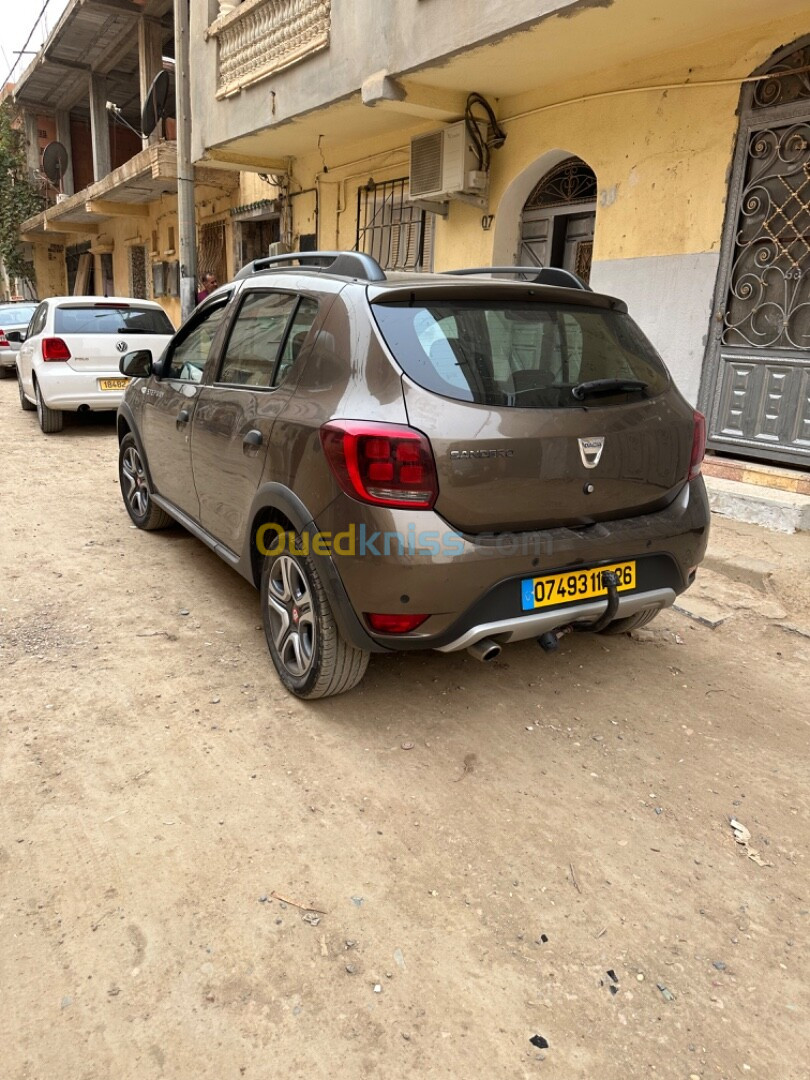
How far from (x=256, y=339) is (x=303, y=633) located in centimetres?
144

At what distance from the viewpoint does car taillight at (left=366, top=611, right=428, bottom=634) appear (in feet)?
8.60

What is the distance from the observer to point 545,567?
2.73m

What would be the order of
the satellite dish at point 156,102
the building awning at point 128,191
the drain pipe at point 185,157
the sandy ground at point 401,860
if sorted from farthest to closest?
the satellite dish at point 156,102
the building awning at point 128,191
the drain pipe at point 185,157
the sandy ground at point 401,860

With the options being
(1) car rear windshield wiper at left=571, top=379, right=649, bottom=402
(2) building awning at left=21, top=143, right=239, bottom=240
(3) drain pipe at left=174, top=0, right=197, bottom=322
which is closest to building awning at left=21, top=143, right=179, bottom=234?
(2) building awning at left=21, top=143, right=239, bottom=240

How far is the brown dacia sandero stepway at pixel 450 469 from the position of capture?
255cm

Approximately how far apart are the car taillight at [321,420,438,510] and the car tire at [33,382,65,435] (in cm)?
771

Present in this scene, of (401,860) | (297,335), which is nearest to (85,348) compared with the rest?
(297,335)

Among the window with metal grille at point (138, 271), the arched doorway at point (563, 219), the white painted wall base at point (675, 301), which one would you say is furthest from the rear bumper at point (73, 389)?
the window with metal grille at point (138, 271)

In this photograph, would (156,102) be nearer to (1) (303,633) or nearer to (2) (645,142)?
(2) (645,142)

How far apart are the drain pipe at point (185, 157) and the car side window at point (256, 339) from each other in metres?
8.50

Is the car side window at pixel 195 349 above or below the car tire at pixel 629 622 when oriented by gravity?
Answer: above

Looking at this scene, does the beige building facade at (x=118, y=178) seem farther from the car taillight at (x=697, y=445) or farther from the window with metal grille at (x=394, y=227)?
the car taillight at (x=697, y=445)

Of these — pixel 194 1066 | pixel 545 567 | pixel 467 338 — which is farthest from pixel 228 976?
pixel 467 338

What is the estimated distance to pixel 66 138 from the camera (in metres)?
24.1
